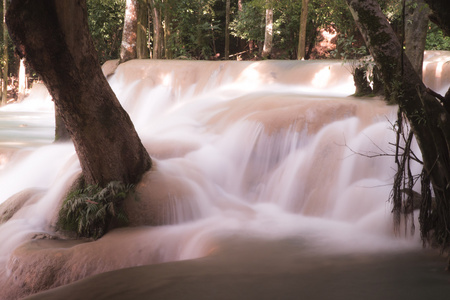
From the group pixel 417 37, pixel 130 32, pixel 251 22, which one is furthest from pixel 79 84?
pixel 251 22

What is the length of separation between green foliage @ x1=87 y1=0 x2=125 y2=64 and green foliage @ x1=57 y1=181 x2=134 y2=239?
55.6 feet

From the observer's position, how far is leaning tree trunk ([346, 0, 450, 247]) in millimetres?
4145

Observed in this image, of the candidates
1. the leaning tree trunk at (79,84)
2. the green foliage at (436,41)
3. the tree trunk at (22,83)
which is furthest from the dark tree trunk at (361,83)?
the tree trunk at (22,83)

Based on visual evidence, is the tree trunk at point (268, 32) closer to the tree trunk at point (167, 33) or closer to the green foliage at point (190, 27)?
the tree trunk at point (167, 33)

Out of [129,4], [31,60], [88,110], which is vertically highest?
[129,4]

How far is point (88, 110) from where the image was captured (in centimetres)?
546

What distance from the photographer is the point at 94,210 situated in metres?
5.50

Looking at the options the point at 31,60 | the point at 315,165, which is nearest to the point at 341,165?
the point at 315,165

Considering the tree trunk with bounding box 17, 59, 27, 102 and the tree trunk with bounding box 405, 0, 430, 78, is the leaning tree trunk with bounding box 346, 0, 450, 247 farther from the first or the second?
the tree trunk with bounding box 17, 59, 27, 102

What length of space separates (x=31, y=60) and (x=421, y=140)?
12.9 feet

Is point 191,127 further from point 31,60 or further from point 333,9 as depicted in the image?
point 333,9

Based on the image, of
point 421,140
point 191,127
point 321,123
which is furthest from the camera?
point 191,127

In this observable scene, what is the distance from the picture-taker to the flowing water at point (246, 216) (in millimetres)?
3844

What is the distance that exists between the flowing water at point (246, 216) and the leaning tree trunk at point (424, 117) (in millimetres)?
384
